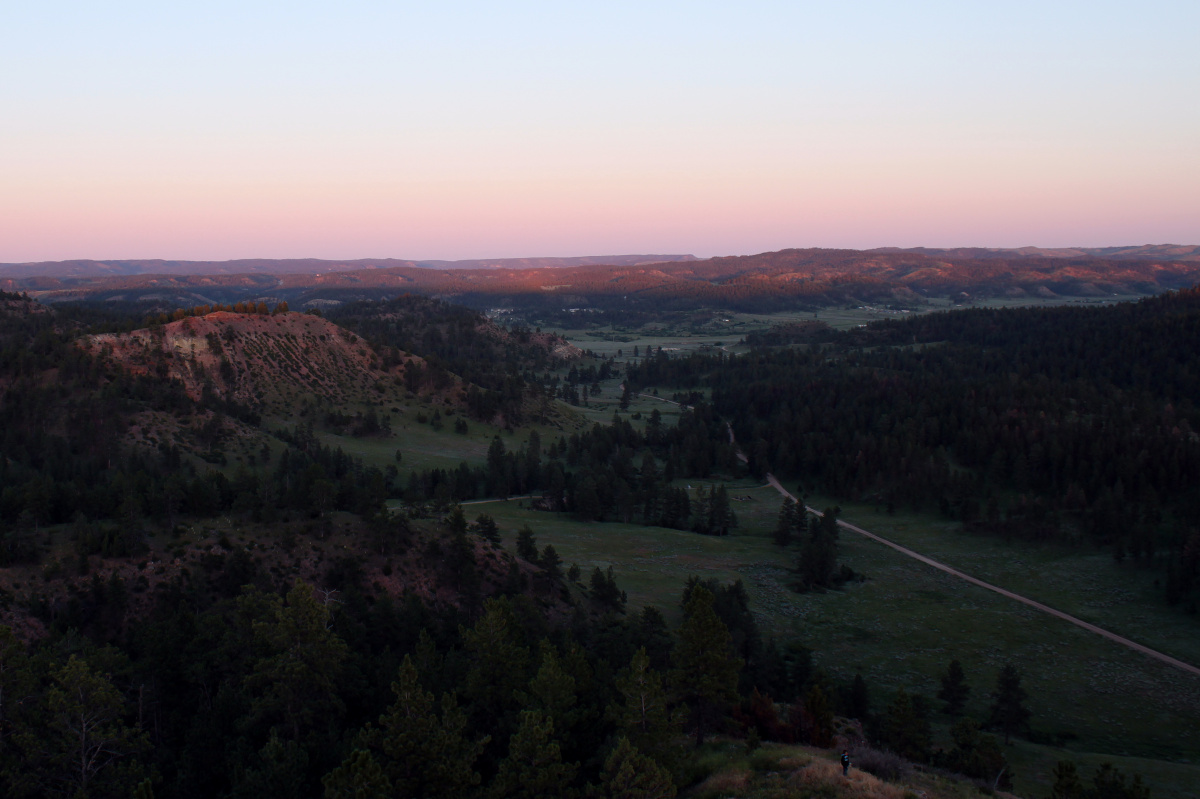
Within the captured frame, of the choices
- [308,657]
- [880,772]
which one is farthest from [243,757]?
[880,772]

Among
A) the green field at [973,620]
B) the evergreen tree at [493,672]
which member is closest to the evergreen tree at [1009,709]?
the green field at [973,620]

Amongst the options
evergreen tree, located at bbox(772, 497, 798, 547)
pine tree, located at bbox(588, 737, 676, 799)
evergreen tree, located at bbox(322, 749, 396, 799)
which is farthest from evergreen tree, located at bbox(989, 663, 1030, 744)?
evergreen tree, located at bbox(772, 497, 798, 547)

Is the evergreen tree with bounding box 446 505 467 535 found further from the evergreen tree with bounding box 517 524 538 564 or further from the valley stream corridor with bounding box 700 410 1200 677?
the valley stream corridor with bounding box 700 410 1200 677

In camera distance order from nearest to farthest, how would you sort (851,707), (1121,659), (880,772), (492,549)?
(880,772) < (851,707) < (1121,659) < (492,549)

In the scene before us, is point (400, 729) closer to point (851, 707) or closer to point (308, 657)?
point (308, 657)

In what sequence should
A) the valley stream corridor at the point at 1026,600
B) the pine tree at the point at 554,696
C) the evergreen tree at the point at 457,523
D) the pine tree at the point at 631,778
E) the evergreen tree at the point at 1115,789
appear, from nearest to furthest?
the pine tree at the point at 631,778, the evergreen tree at the point at 1115,789, the pine tree at the point at 554,696, the valley stream corridor at the point at 1026,600, the evergreen tree at the point at 457,523

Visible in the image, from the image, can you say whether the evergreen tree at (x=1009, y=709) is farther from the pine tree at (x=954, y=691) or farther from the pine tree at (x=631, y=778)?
the pine tree at (x=631, y=778)
